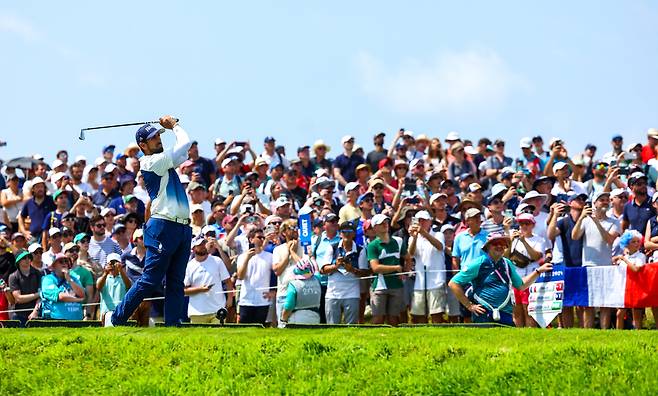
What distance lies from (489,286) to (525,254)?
3.10 metres

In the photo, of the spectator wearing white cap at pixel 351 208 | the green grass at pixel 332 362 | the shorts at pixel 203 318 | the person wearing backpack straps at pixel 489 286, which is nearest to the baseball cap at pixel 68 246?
the shorts at pixel 203 318

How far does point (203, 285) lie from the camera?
1867 centimetres

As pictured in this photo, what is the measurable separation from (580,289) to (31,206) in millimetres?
11550

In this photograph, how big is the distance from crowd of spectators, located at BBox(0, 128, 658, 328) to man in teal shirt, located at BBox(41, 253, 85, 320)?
2 centimetres

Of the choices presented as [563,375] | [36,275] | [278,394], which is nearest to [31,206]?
[36,275]

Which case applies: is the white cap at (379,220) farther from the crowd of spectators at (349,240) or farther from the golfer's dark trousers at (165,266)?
the golfer's dark trousers at (165,266)

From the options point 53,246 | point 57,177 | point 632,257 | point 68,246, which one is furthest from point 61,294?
point 632,257

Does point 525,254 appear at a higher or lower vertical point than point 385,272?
higher

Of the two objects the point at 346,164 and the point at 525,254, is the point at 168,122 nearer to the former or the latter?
the point at 525,254

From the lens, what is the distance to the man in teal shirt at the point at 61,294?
1897 cm

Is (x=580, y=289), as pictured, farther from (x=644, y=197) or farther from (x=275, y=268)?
(x=275, y=268)

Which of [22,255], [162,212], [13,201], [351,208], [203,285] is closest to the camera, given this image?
[162,212]

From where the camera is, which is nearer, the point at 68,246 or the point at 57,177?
the point at 68,246

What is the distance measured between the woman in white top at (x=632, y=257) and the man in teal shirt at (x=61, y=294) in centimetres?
811
